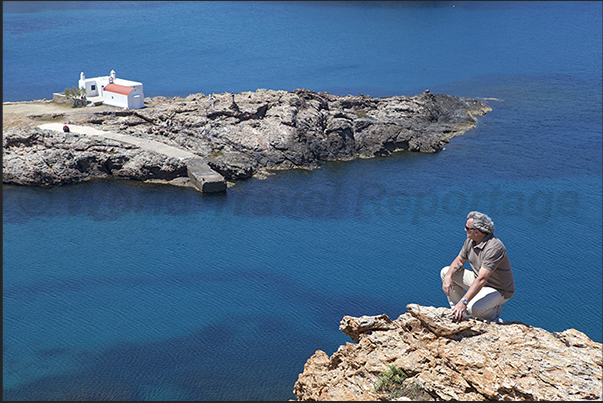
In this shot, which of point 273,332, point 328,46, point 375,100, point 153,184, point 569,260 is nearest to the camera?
point 273,332

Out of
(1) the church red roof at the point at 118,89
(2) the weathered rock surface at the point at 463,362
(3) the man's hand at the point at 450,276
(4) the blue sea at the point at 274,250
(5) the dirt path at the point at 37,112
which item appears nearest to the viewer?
(2) the weathered rock surface at the point at 463,362

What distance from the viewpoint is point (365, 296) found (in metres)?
26.4

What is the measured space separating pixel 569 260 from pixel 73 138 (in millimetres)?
30842

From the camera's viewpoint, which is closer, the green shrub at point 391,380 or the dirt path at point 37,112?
the green shrub at point 391,380

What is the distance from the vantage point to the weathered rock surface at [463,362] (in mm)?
9315

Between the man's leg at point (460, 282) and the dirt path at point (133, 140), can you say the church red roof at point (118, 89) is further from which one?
the man's leg at point (460, 282)

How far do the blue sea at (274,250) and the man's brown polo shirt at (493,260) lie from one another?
1132cm

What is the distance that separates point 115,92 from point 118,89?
0.35 meters

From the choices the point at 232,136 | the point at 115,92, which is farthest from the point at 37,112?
the point at 232,136

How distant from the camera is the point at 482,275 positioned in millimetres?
10289

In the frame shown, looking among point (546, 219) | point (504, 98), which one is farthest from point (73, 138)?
point (504, 98)

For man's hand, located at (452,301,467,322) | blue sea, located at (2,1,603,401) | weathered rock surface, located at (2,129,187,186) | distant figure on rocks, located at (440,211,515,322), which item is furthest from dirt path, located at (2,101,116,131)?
man's hand, located at (452,301,467,322)

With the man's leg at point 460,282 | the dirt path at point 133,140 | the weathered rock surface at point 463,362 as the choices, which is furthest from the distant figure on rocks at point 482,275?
the dirt path at point 133,140

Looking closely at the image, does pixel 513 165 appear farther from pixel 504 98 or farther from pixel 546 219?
pixel 504 98
